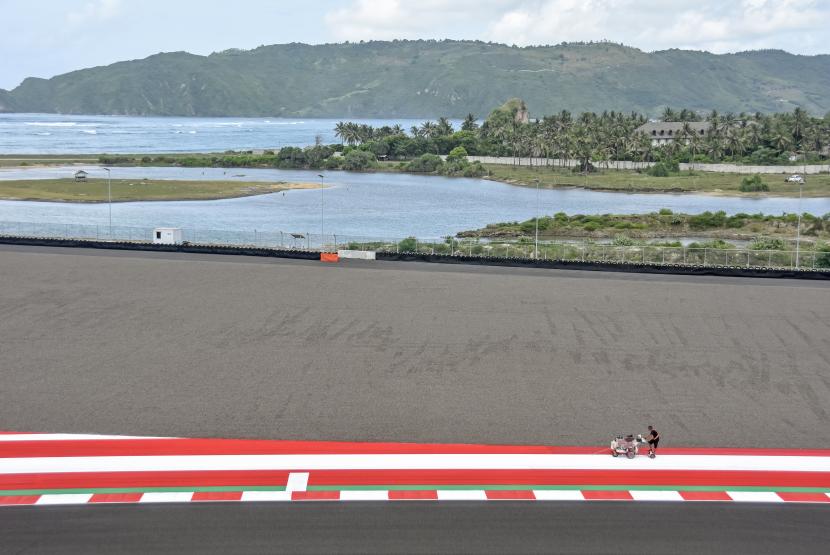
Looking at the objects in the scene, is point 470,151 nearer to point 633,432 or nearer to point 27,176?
point 27,176

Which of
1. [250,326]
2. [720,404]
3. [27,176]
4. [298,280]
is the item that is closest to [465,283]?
[298,280]

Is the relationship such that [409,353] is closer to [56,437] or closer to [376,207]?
[56,437]

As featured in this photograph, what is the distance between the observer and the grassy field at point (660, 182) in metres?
133

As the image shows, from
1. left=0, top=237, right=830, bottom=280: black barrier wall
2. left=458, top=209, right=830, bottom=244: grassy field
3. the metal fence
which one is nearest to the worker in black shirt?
left=0, top=237, right=830, bottom=280: black barrier wall

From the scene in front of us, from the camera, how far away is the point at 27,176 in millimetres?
145750

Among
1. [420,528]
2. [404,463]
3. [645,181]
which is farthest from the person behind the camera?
[645,181]

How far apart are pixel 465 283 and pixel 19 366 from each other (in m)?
21.7

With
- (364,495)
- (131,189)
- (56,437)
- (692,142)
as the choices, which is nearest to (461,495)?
(364,495)

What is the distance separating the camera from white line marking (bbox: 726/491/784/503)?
69.2 feet

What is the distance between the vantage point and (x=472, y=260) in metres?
50.7

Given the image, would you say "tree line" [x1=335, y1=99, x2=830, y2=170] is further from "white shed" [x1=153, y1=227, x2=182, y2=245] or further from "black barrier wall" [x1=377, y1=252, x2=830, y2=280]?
"white shed" [x1=153, y1=227, x2=182, y2=245]

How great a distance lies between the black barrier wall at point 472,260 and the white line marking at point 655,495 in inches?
1113

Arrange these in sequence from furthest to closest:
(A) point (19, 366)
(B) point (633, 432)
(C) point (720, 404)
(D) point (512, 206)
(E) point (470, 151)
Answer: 1. (E) point (470, 151)
2. (D) point (512, 206)
3. (A) point (19, 366)
4. (C) point (720, 404)
5. (B) point (633, 432)

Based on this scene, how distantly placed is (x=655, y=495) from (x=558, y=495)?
2343 mm
